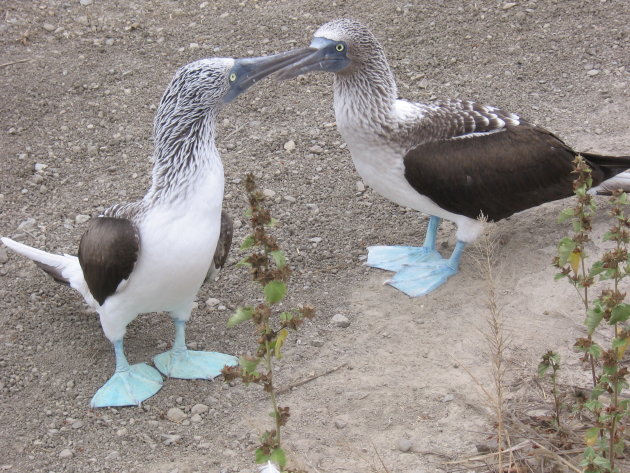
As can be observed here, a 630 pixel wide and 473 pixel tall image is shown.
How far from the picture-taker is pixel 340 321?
212 inches

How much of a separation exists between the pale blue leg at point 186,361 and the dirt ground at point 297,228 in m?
0.07

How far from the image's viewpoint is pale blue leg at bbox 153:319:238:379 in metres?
5.03

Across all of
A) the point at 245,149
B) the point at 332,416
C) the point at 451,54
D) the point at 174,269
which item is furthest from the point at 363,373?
the point at 451,54

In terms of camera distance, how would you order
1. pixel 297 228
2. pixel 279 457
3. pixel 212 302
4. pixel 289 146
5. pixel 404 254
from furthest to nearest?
pixel 289 146, pixel 297 228, pixel 404 254, pixel 212 302, pixel 279 457

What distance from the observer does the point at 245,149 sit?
23.4 feet

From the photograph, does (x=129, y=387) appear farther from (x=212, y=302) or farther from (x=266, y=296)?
(x=266, y=296)

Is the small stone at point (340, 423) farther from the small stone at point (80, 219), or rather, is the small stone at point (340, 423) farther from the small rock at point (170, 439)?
the small stone at point (80, 219)

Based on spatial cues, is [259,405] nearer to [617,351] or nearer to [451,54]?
[617,351]

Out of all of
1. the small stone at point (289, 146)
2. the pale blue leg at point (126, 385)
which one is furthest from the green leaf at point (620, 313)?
the small stone at point (289, 146)

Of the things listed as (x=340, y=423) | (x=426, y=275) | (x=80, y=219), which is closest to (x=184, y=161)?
(x=340, y=423)

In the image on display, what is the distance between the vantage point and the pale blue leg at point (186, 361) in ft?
16.5

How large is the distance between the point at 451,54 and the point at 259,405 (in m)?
4.58

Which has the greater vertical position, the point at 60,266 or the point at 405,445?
the point at 60,266

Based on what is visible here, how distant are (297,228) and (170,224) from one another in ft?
Result: 6.32
